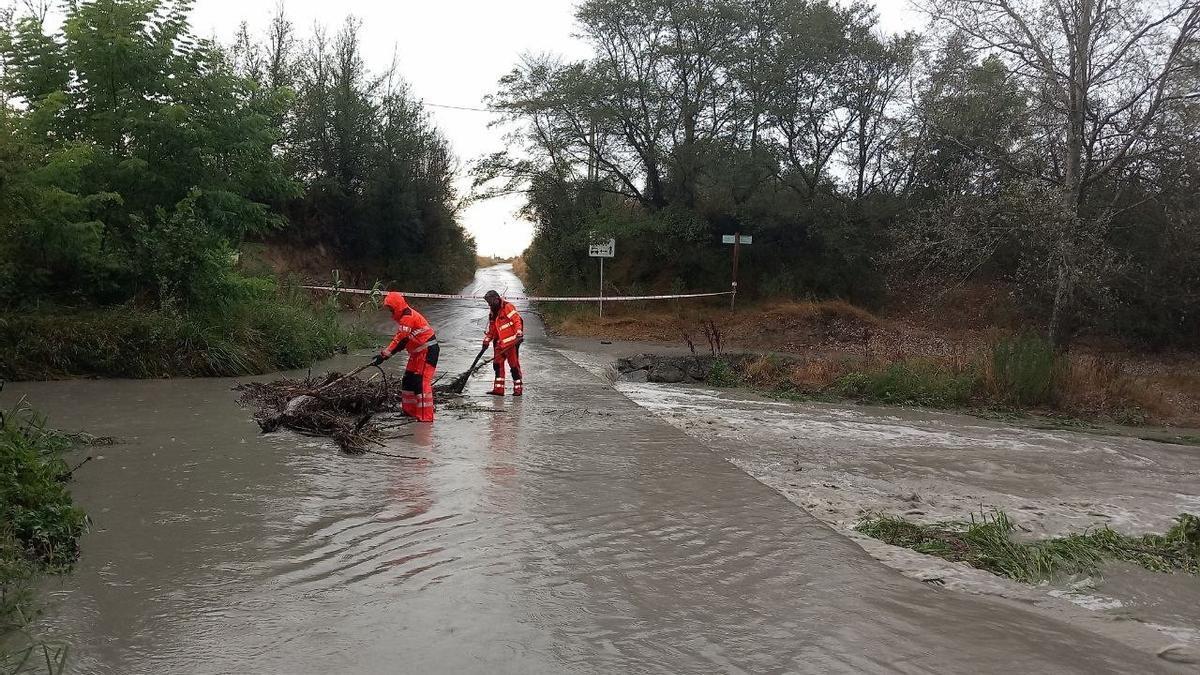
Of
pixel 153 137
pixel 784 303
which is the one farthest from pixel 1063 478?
pixel 784 303

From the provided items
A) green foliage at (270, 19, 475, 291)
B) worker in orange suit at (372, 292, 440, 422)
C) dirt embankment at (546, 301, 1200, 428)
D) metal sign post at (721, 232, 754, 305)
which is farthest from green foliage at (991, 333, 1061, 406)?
green foliage at (270, 19, 475, 291)

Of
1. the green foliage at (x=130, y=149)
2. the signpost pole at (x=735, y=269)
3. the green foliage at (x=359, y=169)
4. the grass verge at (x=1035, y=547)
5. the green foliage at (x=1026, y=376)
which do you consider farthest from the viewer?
the green foliage at (x=359, y=169)

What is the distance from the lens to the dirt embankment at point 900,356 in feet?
43.9

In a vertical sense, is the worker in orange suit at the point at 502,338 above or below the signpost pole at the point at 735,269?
below

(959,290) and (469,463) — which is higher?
(959,290)

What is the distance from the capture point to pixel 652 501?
630 cm

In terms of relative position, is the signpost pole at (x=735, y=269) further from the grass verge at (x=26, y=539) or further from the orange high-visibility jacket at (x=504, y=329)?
the grass verge at (x=26, y=539)

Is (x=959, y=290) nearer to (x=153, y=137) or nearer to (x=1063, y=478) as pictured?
(x=1063, y=478)

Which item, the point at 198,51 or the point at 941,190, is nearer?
the point at 198,51

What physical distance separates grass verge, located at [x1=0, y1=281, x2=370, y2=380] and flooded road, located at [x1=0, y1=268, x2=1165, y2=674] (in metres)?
5.04

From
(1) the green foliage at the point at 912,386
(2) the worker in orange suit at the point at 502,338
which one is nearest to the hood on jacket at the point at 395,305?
(2) the worker in orange suit at the point at 502,338

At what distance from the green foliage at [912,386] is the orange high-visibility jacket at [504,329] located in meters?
6.10

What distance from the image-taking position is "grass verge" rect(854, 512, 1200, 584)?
5.09m

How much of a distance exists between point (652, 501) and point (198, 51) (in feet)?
39.8
